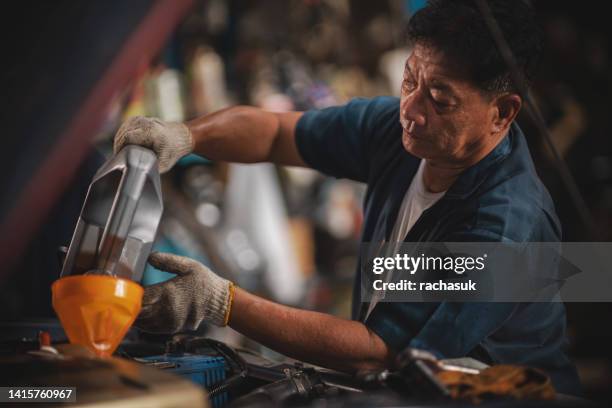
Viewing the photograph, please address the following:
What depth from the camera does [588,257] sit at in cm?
137

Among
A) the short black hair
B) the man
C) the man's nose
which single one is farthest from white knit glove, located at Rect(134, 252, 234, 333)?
the short black hair

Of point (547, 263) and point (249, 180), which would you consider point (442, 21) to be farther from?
point (249, 180)

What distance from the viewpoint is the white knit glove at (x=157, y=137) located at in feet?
3.94

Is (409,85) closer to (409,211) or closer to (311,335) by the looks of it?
(409,211)

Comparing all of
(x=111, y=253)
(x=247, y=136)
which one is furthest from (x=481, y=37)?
(x=111, y=253)

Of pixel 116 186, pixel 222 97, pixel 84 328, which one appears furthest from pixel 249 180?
pixel 84 328

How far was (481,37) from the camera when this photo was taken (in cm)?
119

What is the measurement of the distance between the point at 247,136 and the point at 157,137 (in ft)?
1.15

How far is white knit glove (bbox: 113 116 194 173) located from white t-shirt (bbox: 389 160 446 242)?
18.3 inches

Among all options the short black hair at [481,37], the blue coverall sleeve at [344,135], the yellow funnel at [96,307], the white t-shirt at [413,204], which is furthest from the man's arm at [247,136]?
the yellow funnel at [96,307]

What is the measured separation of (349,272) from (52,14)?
7.94ft

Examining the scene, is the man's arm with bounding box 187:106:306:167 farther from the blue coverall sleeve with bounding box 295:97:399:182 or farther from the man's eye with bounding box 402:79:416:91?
the man's eye with bounding box 402:79:416:91

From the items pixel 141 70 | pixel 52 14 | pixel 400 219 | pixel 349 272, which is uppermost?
pixel 141 70

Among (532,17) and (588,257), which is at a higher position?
(532,17)
